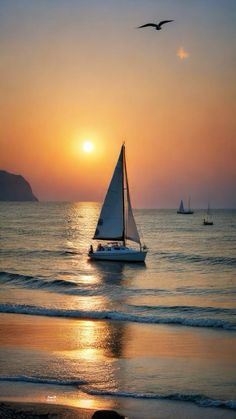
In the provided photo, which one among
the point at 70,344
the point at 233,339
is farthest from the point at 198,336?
the point at 70,344

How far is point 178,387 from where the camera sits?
609 inches

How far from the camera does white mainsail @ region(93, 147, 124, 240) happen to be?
57.0 metres

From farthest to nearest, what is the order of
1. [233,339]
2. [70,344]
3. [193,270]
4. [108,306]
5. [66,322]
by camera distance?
[193,270] < [108,306] < [66,322] < [233,339] < [70,344]

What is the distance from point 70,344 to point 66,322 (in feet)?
16.5

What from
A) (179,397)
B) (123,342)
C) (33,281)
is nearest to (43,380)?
(179,397)

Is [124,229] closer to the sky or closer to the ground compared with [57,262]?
closer to the sky

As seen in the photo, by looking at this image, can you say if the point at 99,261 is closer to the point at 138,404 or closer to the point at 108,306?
the point at 108,306

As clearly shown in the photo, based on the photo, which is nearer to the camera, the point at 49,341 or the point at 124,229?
the point at 49,341

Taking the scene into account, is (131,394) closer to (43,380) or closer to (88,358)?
(43,380)

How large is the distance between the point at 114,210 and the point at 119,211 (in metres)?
0.62

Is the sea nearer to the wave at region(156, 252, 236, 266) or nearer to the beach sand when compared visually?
the beach sand

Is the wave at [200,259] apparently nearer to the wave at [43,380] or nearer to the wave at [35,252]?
the wave at [35,252]

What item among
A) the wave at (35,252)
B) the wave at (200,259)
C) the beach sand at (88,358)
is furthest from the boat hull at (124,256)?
the beach sand at (88,358)

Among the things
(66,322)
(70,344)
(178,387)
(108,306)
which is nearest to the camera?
(178,387)
